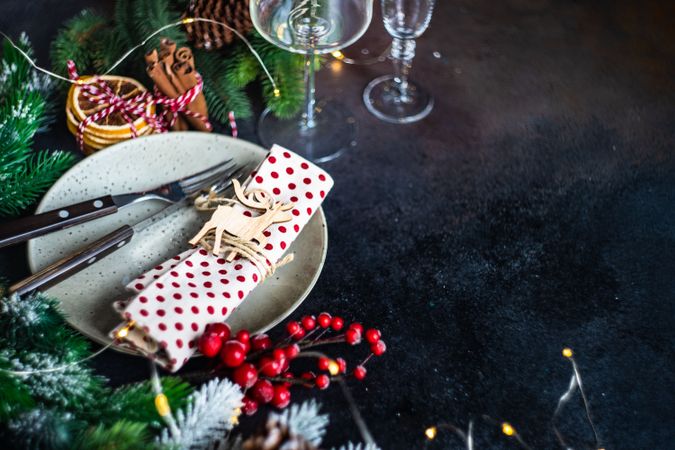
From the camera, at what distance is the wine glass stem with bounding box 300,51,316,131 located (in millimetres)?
922

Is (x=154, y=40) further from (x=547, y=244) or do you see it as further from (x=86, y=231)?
(x=547, y=244)

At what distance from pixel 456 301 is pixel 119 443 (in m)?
0.38

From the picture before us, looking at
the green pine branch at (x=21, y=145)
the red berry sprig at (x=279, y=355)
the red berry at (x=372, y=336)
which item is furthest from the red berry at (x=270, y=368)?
the green pine branch at (x=21, y=145)

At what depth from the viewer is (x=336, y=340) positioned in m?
0.74

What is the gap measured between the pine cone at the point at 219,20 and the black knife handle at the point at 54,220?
286 mm

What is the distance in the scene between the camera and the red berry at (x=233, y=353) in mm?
665

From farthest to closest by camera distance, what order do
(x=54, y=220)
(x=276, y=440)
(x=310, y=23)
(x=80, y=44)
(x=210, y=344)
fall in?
(x=80, y=44) < (x=310, y=23) < (x=54, y=220) < (x=210, y=344) < (x=276, y=440)

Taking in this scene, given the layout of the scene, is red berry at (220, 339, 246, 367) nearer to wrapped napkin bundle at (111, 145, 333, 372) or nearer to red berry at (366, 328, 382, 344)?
wrapped napkin bundle at (111, 145, 333, 372)

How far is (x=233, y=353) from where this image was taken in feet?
2.18

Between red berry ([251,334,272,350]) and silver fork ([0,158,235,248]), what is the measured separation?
0.21 m

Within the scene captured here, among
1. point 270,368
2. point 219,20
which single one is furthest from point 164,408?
point 219,20

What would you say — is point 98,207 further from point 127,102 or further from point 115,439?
point 115,439

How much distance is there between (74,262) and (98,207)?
0.08 meters

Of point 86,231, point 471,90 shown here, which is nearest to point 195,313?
point 86,231
